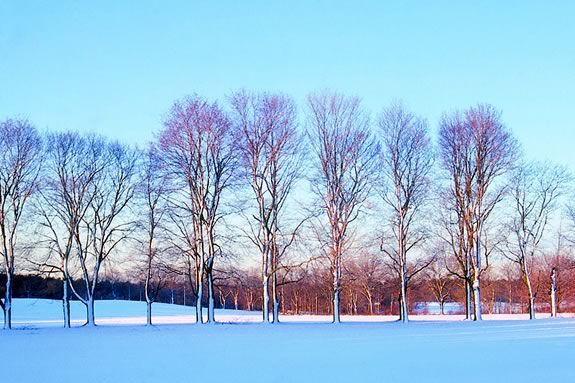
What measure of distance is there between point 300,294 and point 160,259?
41.2 meters

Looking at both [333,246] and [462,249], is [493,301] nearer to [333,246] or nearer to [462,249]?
[462,249]

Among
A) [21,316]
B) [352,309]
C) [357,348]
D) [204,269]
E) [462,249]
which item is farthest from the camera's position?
[352,309]

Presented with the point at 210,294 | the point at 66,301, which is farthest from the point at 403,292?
the point at 66,301

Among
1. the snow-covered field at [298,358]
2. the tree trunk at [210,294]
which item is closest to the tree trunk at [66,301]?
the tree trunk at [210,294]

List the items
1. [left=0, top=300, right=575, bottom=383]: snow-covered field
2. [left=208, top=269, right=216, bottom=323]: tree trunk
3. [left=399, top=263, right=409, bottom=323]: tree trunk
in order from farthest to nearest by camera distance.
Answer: [left=399, top=263, right=409, bottom=323]: tree trunk
[left=208, top=269, right=216, bottom=323]: tree trunk
[left=0, top=300, right=575, bottom=383]: snow-covered field

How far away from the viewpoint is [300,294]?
73188mm

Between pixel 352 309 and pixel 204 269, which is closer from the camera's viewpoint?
pixel 204 269

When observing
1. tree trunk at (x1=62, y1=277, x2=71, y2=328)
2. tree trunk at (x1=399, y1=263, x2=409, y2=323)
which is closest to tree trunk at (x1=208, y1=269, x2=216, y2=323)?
tree trunk at (x1=62, y1=277, x2=71, y2=328)

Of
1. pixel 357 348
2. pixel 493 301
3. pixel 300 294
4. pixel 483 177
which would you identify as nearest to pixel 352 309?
pixel 300 294

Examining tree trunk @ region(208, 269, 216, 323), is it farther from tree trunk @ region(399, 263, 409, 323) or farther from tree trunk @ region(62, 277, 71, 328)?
tree trunk @ region(399, 263, 409, 323)

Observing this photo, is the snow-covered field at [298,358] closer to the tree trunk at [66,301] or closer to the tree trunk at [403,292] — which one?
the tree trunk at [66,301]

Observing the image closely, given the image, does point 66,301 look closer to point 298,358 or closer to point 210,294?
point 210,294

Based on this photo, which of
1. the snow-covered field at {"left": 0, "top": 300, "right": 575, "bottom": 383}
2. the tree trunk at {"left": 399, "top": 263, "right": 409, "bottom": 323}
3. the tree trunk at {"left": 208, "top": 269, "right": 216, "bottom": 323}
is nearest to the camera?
the snow-covered field at {"left": 0, "top": 300, "right": 575, "bottom": 383}

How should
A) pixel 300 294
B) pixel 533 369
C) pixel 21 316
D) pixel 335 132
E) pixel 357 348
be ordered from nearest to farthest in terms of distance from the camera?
pixel 533 369 < pixel 357 348 < pixel 335 132 < pixel 21 316 < pixel 300 294
